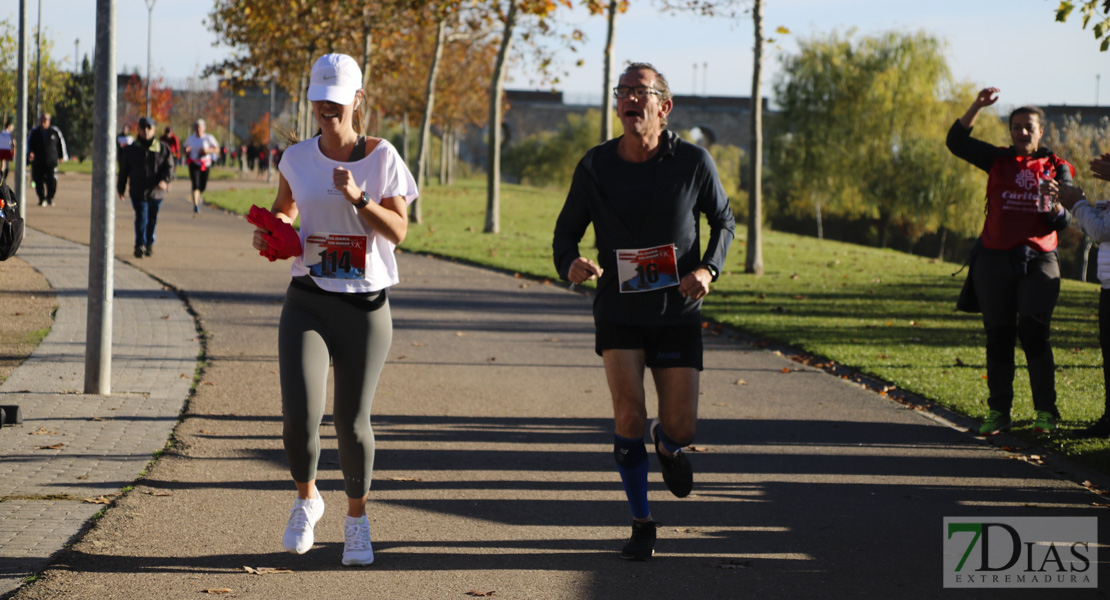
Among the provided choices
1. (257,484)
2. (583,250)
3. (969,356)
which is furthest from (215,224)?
(257,484)

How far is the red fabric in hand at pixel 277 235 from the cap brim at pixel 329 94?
0.51 m

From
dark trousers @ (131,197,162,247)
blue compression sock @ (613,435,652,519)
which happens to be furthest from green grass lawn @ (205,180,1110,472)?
dark trousers @ (131,197,162,247)

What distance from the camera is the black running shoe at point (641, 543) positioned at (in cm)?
507

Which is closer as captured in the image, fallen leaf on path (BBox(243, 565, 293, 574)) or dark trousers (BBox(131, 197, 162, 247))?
fallen leaf on path (BBox(243, 565, 293, 574))

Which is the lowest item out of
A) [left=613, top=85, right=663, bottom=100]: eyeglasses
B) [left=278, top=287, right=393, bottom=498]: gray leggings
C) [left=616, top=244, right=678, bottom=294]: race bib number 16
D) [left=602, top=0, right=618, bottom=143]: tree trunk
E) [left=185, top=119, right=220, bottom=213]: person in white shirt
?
[left=278, top=287, right=393, bottom=498]: gray leggings

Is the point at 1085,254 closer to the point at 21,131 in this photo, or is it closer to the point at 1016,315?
the point at 21,131

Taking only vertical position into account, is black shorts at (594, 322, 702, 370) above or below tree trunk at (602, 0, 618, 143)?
below

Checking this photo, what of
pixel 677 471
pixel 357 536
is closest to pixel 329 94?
pixel 357 536

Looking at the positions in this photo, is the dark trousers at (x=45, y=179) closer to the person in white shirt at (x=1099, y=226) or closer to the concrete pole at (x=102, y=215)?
the concrete pole at (x=102, y=215)

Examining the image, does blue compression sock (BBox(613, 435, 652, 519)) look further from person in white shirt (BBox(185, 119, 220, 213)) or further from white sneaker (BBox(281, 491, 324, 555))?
person in white shirt (BBox(185, 119, 220, 213))

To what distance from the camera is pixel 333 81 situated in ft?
15.3

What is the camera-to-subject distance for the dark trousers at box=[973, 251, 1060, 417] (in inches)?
305

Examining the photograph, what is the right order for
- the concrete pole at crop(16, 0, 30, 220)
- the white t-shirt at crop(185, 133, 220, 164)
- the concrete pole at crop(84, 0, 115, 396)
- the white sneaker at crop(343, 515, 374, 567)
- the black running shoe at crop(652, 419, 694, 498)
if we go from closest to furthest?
1. the white sneaker at crop(343, 515, 374, 567)
2. the black running shoe at crop(652, 419, 694, 498)
3. the concrete pole at crop(84, 0, 115, 396)
4. the concrete pole at crop(16, 0, 30, 220)
5. the white t-shirt at crop(185, 133, 220, 164)

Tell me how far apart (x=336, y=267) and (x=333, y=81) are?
0.74 meters
